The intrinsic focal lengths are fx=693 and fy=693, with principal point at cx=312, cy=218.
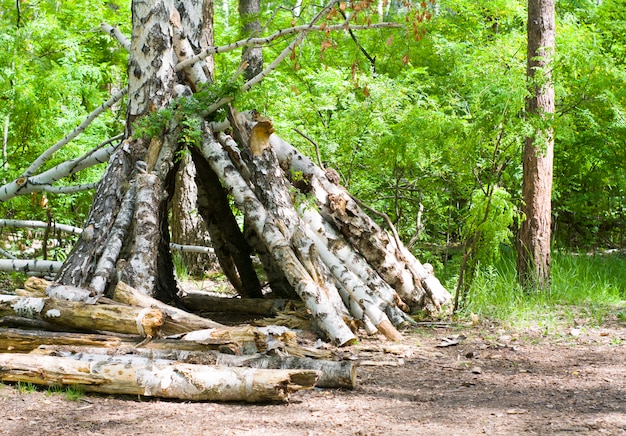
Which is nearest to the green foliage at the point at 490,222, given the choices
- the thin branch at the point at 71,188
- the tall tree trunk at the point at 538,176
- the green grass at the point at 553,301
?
the green grass at the point at 553,301

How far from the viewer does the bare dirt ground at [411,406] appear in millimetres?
3791

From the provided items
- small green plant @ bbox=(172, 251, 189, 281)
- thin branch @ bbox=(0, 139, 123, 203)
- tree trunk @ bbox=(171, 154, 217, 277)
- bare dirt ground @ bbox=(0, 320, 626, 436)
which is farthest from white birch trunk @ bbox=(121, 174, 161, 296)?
tree trunk @ bbox=(171, 154, 217, 277)

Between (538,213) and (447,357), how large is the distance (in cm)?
286

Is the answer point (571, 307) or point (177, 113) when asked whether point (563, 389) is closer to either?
point (571, 307)

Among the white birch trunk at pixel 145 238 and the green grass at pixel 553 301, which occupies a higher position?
the white birch trunk at pixel 145 238

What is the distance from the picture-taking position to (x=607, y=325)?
666cm

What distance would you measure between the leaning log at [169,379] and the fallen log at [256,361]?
17 cm

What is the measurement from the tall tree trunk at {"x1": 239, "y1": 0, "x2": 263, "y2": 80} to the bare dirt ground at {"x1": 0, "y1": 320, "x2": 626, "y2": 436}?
6.32m

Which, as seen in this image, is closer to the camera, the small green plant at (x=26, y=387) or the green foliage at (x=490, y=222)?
the small green plant at (x=26, y=387)

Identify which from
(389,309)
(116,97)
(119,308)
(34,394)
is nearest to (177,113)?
(116,97)

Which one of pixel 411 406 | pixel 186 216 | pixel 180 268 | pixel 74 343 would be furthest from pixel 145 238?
pixel 186 216

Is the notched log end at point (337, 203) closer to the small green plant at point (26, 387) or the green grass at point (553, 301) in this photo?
the green grass at point (553, 301)

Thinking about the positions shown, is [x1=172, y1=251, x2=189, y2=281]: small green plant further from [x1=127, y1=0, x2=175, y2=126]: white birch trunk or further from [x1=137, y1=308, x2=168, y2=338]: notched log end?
[x1=137, y1=308, x2=168, y2=338]: notched log end

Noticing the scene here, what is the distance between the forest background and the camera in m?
7.32
